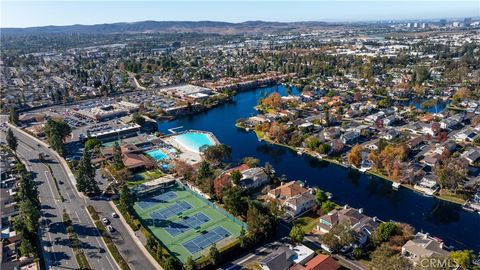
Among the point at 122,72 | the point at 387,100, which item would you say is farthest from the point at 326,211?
the point at 122,72

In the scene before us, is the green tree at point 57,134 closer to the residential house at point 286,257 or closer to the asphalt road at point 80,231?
the asphalt road at point 80,231

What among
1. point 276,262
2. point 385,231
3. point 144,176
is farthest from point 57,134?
point 385,231

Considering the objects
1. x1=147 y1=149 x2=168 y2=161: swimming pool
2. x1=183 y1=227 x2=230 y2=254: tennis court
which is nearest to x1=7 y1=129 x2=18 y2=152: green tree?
x1=147 y1=149 x2=168 y2=161: swimming pool

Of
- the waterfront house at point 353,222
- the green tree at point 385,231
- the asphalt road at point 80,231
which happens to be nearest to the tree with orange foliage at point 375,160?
the waterfront house at point 353,222

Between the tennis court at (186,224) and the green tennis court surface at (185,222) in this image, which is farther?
the tennis court at (186,224)

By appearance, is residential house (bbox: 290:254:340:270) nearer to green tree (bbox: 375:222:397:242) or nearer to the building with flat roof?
green tree (bbox: 375:222:397:242)
